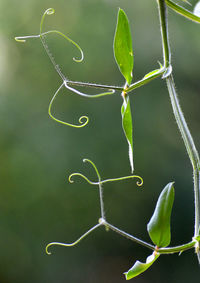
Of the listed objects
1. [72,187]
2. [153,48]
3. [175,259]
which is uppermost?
[153,48]

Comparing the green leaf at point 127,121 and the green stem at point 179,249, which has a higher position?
the green leaf at point 127,121

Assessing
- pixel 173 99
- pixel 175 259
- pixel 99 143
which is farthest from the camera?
pixel 175 259

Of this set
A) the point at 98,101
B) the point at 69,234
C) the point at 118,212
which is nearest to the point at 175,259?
the point at 118,212

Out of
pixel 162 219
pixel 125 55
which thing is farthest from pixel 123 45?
pixel 162 219

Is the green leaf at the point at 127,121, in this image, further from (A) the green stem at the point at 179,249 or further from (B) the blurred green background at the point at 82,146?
(B) the blurred green background at the point at 82,146

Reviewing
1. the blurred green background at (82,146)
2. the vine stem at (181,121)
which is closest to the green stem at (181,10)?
the vine stem at (181,121)

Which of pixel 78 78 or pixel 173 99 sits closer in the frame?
pixel 173 99

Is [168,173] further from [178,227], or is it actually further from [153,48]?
[153,48]

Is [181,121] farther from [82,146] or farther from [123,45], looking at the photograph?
[82,146]
